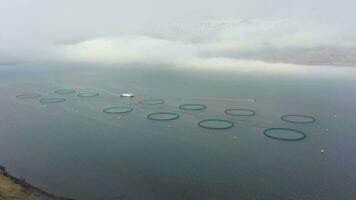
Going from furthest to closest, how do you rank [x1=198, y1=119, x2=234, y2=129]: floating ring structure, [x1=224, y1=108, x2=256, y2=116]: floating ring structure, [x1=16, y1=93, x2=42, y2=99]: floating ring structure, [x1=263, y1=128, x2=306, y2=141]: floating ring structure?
[x1=16, y1=93, x2=42, y2=99]: floating ring structure
[x1=224, y1=108, x2=256, y2=116]: floating ring structure
[x1=198, y1=119, x2=234, y2=129]: floating ring structure
[x1=263, y1=128, x2=306, y2=141]: floating ring structure

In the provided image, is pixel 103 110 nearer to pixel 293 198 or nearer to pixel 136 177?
pixel 136 177

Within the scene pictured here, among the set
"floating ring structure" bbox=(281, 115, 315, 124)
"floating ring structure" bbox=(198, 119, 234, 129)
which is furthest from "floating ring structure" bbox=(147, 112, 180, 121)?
Result: "floating ring structure" bbox=(281, 115, 315, 124)

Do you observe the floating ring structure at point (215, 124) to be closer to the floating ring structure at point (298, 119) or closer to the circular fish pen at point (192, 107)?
the circular fish pen at point (192, 107)

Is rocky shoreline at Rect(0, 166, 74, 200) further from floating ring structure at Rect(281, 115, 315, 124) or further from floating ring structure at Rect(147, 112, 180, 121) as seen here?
floating ring structure at Rect(281, 115, 315, 124)

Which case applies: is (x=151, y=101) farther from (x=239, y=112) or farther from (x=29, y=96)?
(x=29, y=96)

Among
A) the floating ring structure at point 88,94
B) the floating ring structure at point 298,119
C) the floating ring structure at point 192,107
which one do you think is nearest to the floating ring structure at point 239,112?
the floating ring structure at point 192,107

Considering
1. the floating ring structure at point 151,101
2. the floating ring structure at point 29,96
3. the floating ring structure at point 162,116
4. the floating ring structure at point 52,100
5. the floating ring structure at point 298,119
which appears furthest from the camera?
the floating ring structure at point 29,96

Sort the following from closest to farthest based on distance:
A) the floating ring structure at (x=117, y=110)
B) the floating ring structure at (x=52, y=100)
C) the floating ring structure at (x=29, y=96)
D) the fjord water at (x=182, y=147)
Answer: the fjord water at (x=182, y=147) → the floating ring structure at (x=117, y=110) → the floating ring structure at (x=52, y=100) → the floating ring structure at (x=29, y=96)
